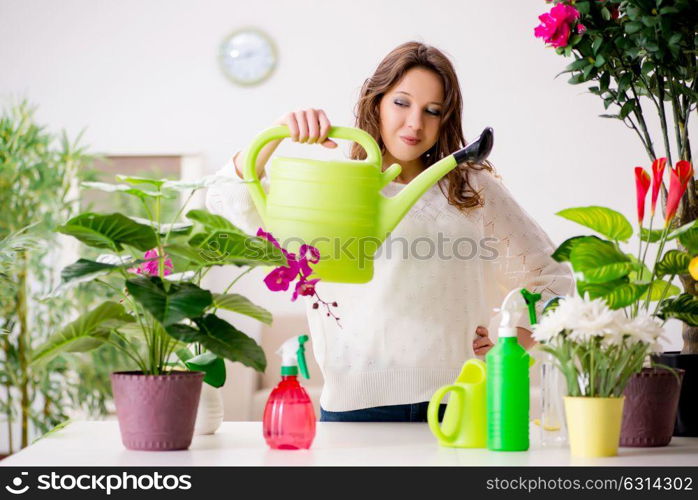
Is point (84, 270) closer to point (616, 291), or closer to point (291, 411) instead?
point (291, 411)

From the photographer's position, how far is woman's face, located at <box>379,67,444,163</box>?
60.2 inches

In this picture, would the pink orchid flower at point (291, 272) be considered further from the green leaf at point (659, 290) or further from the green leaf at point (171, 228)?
the green leaf at point (659, 290)

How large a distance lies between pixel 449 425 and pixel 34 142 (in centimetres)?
282

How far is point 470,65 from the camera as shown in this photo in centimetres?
400

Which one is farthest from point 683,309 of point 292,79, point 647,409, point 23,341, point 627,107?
point 292,79

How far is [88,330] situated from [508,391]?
0.54 m

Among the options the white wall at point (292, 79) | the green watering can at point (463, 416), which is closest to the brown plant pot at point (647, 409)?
the green watering can at point (463, 416)

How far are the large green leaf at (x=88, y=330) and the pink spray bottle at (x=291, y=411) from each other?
213mm

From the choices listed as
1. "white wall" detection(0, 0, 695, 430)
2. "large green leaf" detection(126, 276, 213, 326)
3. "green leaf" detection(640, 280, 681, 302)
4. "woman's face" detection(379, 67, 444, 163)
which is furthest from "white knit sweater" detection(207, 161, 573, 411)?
"white wall" detection(0, 0, 695, 430)

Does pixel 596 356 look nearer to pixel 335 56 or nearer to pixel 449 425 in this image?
pixel 449 425

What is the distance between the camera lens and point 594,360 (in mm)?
1023

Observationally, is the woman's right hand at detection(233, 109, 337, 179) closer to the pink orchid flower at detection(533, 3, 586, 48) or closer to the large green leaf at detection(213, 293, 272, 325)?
the large green leaf at detection(213, 293, 272, 325)
